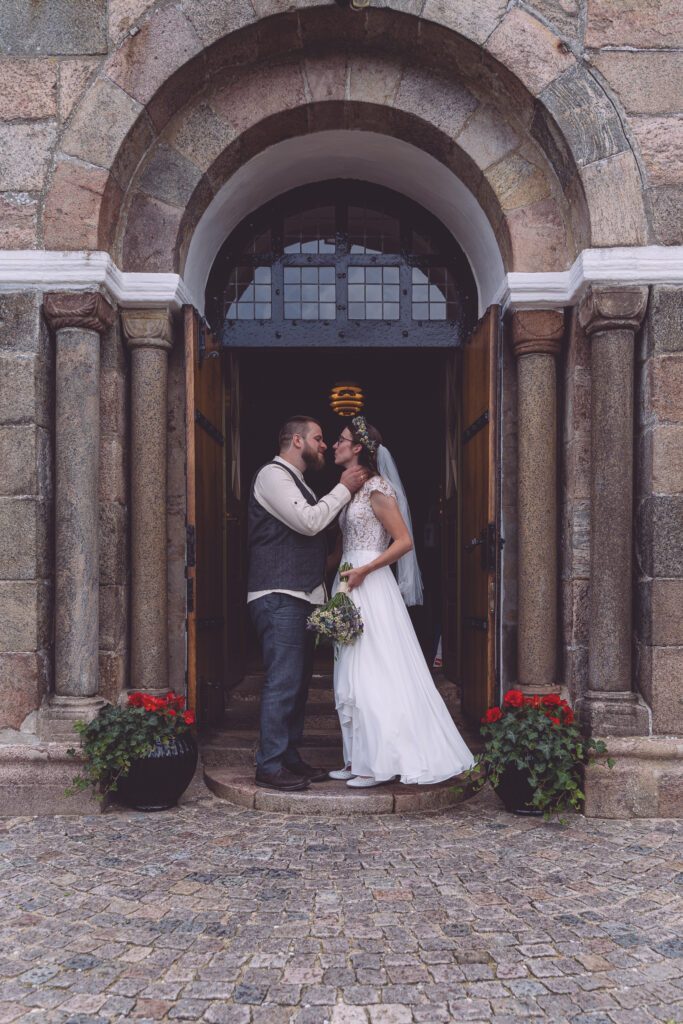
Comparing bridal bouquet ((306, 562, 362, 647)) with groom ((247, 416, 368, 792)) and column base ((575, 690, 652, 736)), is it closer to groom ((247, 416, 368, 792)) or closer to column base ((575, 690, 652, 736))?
groom ((247, 416, 368, 792))

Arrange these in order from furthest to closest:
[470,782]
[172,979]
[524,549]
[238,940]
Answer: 1. [524,549]
2. [470,782]
3. [238,940]
4. [172,979]

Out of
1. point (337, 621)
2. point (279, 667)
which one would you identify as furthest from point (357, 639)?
point (279, 667)

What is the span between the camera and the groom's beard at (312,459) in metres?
5.15

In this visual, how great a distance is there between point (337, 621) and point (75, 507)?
1570mm

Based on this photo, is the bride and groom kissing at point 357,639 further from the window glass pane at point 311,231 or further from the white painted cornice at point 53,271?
the window glass pane at point 311,231

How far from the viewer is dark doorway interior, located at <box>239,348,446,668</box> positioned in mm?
9281

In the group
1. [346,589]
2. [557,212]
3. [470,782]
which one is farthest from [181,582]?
[557,212]

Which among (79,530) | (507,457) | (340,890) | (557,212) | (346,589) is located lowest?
(340,890)

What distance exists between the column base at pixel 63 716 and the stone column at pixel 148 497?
403mm

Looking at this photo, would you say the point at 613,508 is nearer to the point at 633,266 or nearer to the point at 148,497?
the point at 633,266

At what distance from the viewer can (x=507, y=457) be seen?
212 inches

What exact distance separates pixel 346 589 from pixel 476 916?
2051mm

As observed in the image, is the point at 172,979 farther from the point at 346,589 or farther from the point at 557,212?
the point at 557,212

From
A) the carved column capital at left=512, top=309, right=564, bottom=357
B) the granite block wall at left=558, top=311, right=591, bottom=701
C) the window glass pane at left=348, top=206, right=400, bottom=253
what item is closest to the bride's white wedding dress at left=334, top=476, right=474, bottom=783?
the granite block wall at left=558, top=311, right=591, bottom=701
